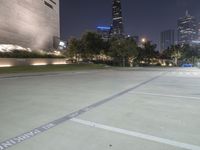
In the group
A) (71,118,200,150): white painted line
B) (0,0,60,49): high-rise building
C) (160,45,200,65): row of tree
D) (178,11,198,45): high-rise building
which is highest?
(178,11,198,45): high-rise building

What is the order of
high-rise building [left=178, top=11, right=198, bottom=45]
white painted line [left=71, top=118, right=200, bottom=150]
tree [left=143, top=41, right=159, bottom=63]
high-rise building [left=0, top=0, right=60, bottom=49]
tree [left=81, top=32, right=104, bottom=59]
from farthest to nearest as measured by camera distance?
high-rise building [left=178, top=11, right=198, bottom=45] < tree [left=143, top=41, right=159, bottom=63] < tree [left=81, top=32, right=104, bottom=59] < high-rise building [left=0, top=0, right=60, bottom=49] < white painted line [left=71, top=118, right=200, bottom=150]

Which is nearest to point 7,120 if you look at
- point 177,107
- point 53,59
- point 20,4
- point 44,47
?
point 177,107

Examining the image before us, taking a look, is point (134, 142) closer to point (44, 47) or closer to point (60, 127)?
point (60, 127)

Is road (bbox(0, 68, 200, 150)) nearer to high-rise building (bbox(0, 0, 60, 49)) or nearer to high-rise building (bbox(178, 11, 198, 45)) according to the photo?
high-rise building (bbox(0, 0, 60, 49))

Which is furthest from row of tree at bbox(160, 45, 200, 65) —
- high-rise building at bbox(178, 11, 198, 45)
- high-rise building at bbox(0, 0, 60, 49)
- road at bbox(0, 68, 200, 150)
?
high-rise building at bbox(178, 11, 198, 45)

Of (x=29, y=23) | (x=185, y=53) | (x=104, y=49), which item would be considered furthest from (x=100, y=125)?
(x=185, y=53)

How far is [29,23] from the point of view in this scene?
47094 millimetres

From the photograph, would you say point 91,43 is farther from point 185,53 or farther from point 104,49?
point 185,53

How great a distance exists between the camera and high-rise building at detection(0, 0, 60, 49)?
1580 inches

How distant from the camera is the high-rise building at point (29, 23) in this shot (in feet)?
132

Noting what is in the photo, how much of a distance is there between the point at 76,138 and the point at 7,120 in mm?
2325

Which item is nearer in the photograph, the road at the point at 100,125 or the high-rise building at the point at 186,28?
the road at the point at 100,125

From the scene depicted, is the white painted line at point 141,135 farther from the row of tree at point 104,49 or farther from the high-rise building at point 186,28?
the high-rise building at point 186,28

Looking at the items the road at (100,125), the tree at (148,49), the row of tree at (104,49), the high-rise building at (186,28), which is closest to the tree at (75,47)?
the row of tree at (104,49)
